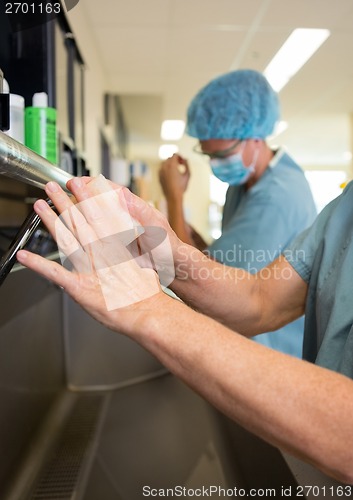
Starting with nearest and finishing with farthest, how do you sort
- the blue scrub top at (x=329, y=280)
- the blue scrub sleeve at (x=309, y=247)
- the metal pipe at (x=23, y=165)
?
the metal pipe at (x=23, y=165)
the blue scrub top at (x=329, y=280)
the blue scrub sleeve at (x=309, y=247)

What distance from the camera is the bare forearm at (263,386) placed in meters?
0.34

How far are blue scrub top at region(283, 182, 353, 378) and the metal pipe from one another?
14.2 inches

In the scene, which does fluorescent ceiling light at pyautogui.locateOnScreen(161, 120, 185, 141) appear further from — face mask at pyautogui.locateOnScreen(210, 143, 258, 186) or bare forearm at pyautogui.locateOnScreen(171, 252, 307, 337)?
bare forearm at pyautogui.locateOnScreen(171, 252, 307, 337)

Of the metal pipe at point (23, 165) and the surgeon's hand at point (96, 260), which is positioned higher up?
the metal pipe at point (23, 165)

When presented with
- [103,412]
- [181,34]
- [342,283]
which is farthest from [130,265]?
[181,34]

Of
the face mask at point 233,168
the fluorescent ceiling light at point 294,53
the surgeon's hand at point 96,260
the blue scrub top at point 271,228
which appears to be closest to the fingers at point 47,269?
the surgeon's hand at point 96,260

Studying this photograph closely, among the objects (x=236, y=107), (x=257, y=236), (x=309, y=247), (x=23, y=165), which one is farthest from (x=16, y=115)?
(x=236, y=107)

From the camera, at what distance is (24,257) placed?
35 cm

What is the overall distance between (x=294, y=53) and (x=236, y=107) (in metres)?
2.11

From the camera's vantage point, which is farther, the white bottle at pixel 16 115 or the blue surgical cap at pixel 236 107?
the blue surgical cap at pixel 236 107

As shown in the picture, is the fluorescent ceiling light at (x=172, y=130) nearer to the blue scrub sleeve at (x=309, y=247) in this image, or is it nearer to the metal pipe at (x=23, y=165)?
the blue scrub sleeve at (x=309, y=247)

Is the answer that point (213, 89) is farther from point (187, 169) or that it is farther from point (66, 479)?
point (66, 479)

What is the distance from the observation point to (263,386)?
0.34 meters

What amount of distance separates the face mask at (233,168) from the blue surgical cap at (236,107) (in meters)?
0.06
